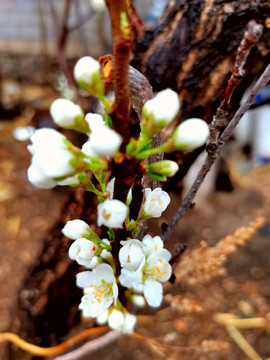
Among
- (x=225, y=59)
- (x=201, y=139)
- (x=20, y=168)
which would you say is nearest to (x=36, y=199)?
(x=20, y=168)

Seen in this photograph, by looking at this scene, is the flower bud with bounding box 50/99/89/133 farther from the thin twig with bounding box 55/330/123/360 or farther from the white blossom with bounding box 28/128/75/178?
the thin twig with bounding box 55/330/123/360

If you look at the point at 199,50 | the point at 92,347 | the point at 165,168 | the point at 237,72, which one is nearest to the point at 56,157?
the point at 165,168

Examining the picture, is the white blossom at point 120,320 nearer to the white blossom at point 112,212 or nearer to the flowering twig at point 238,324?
the white blossom at point 112,212

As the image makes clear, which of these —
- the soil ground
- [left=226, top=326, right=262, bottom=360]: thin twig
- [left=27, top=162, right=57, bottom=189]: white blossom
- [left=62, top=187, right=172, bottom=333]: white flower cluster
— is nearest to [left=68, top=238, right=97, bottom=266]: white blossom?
[left=62, top=187, right=172, bottom=333]: white flower cluster

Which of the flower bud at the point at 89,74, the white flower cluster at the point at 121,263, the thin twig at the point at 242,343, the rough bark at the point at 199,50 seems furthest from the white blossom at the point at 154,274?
the thin twig at the point at 242,343

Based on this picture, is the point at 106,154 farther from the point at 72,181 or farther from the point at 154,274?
the point at 154,274
